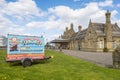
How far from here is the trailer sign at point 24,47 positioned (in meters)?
14.1

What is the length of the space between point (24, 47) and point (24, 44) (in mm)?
304

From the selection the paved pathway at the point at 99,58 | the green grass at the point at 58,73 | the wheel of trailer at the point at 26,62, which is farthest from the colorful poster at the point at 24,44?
the paved pathway at the point at 99,58

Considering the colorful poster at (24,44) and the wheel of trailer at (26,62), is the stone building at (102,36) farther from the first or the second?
the wheel of trailer at (26,62)

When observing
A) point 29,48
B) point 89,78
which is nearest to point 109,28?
point 29,48

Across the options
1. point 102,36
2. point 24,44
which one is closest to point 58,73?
point 24,44

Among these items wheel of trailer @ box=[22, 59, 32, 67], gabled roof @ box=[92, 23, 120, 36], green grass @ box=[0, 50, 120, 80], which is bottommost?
green grass @ box=[0, 50, 120, 80]

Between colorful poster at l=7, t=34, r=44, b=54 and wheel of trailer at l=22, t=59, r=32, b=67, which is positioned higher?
colorful poster at l=7, t=34, r=44, b=54

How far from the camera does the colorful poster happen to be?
1415cm

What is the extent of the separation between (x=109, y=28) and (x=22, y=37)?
34.3m

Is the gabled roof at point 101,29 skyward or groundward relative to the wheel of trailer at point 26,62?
skyward

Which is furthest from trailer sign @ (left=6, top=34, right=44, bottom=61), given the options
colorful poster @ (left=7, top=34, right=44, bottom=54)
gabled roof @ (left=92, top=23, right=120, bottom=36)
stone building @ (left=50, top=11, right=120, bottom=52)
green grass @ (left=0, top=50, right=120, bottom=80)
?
gabled roof @ (left=92, top=23, right=120, bottom=36)

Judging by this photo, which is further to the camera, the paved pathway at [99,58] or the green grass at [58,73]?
the paved pathway at [99,58]

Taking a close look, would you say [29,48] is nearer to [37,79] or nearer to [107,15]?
[37,79]

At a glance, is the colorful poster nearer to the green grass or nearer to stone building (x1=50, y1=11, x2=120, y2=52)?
the green grass
